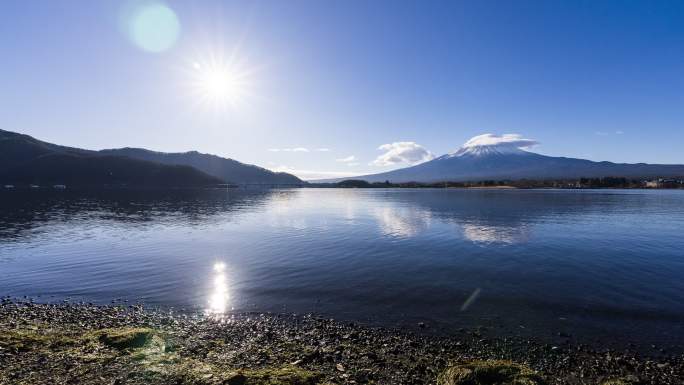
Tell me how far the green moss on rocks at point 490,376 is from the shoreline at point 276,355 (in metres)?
0.05

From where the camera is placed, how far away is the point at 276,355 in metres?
14.0

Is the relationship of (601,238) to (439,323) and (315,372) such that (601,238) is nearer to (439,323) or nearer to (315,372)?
(439,323)

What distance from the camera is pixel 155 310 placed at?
66.0 feet

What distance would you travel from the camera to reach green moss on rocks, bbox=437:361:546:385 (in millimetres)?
11023

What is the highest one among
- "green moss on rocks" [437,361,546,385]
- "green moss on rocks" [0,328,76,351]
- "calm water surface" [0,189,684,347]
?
"green moss on rocks" [0,328,76,351]

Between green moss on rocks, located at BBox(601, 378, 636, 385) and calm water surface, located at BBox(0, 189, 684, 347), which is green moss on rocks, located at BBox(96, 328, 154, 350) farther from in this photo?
green moss on rocks, located at BBox(601, 378, 636, 385)

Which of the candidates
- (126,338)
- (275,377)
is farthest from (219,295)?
(275,377)

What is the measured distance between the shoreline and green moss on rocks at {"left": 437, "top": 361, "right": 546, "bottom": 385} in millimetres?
51

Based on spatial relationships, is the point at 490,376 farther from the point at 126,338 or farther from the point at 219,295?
the point at 219,295

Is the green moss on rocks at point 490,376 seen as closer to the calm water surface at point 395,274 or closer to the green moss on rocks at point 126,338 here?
the calm water surface at point 395,274

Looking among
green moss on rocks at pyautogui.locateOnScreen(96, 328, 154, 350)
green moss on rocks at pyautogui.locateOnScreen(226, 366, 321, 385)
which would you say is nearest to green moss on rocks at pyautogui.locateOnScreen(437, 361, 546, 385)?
green moss on rocks at pyautogui.locateOnScreen(226, 366, 321, 385)

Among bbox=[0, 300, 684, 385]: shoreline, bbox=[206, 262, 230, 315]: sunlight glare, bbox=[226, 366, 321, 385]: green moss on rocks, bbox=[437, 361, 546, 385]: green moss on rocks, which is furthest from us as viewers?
bbox=[206, 262, 230, 315]: sunlight glare

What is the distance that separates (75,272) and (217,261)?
12270 mm

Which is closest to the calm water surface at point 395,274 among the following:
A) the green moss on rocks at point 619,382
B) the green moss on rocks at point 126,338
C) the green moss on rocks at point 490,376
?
the green moss on rocks at point 619,382
